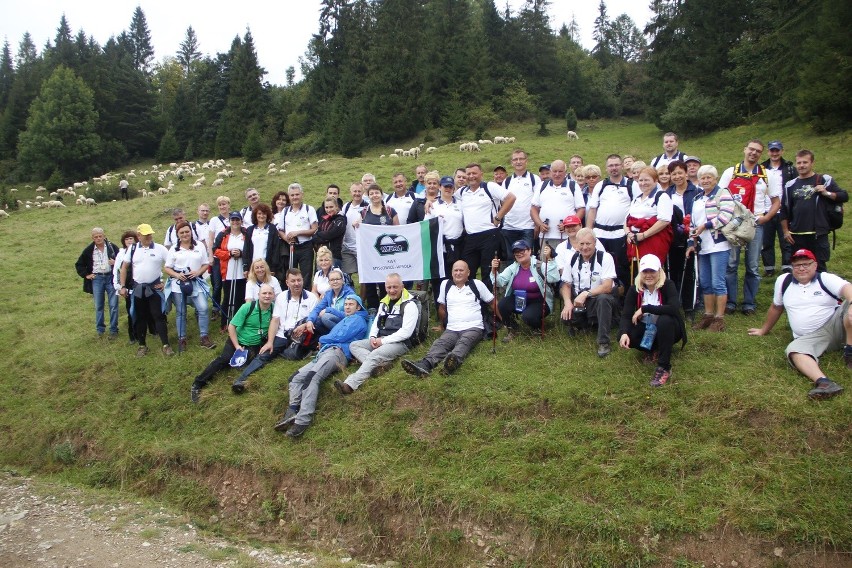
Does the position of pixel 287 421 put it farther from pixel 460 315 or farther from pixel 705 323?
pixel 705 323

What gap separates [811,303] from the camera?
7281mm

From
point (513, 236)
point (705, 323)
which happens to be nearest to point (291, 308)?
point (513, 236)

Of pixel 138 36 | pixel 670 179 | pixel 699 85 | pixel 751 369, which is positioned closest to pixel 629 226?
pixel 670 179

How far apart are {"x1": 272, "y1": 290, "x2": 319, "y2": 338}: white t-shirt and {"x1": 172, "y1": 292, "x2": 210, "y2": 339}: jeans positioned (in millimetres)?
2100

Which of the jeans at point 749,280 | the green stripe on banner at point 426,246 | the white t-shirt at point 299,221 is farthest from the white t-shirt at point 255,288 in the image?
the jeans at point 749,280

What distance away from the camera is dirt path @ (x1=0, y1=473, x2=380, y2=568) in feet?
21.9

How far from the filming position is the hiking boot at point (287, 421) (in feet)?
→ 27.9

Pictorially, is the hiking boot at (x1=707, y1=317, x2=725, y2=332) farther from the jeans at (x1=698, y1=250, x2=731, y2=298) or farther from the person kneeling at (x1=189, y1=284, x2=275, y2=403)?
the person kneeling at (x1=189, y1=284, x2=275, y2=403)

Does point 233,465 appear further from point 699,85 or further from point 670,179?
point 699,85

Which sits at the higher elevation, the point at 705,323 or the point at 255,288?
the point at 255,288

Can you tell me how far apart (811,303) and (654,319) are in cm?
176

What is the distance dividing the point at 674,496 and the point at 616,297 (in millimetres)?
3370

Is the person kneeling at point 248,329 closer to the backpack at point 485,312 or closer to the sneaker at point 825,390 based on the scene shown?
the backpack at point 485,312

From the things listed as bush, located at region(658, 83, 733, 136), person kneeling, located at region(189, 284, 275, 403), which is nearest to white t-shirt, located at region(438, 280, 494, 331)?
person kneeling, located at region(189, 284, 275, 403)
